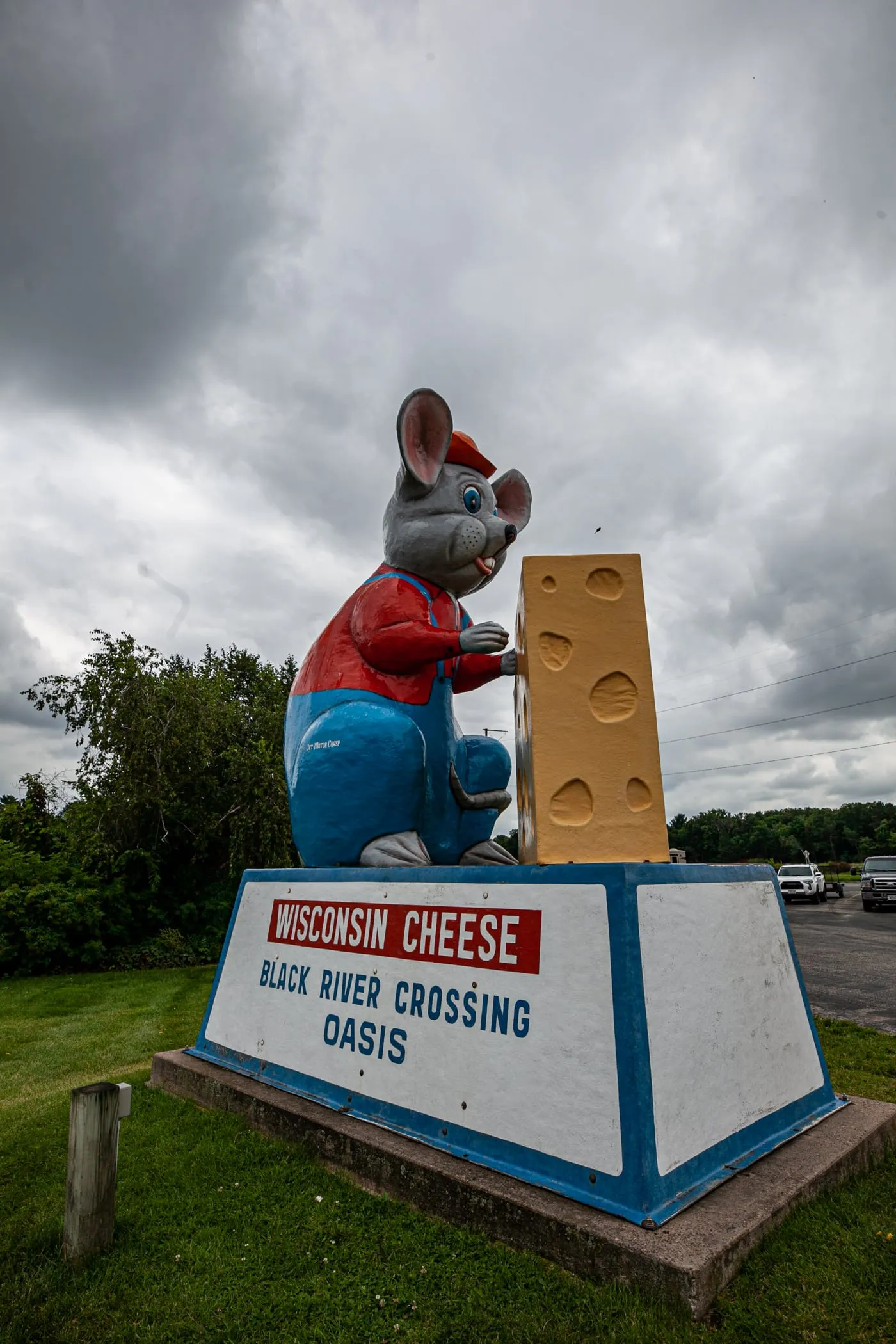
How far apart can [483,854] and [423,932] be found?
1082mm

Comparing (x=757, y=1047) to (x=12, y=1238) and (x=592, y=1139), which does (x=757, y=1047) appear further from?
(x=12, y=1238)

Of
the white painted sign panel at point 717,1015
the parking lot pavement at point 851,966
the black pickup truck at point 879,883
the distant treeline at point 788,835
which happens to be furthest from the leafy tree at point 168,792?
the distant treeline at point 788,835

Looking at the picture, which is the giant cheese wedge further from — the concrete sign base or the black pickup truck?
the black pickup truck

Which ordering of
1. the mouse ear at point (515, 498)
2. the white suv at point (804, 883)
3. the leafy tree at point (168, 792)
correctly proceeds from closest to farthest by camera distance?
the mouse ear at point (515, 498) → the leafy tree at point (168, 792) → the white suv at point (804, 883)

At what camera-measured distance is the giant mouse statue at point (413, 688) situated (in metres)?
3.64

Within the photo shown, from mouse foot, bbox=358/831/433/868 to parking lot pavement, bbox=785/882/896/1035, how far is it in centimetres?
399

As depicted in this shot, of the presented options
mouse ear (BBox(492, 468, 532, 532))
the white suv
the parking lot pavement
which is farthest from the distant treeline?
mouse ear (BBox(492, 468, 532, 532))

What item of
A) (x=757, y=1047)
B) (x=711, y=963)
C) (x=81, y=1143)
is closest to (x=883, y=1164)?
(x=757, y=1047)

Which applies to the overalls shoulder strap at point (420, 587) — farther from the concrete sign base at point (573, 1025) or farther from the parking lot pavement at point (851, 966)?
the parking lot pavement at point (851, 966)

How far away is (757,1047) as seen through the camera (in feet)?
9.07

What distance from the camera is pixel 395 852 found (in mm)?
3586

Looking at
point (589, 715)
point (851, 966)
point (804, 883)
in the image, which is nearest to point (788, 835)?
point (804, 883)

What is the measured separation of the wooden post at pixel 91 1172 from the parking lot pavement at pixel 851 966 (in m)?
5.20

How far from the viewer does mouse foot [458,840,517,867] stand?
13.3 ft
